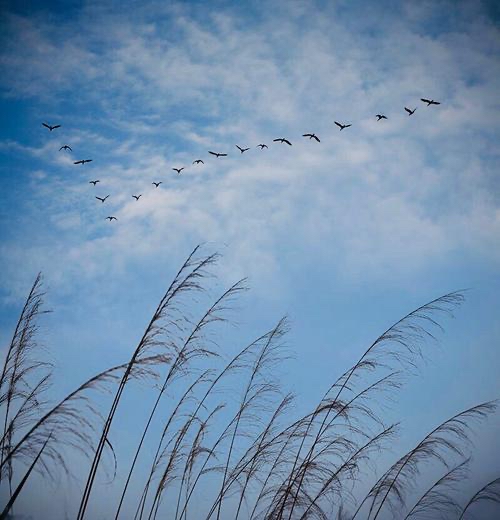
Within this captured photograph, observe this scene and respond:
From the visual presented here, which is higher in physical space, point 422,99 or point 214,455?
point 422,99

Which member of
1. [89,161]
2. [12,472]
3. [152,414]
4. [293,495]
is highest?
[89,161]

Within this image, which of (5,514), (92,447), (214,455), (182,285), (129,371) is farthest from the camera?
(214,455)

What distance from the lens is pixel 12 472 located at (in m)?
2.76

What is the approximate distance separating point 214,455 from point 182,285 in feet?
7.57

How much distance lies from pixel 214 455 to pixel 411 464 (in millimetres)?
2267

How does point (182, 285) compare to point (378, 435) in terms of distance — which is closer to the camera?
point (182, 285)

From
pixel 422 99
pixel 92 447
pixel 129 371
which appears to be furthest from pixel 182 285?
pixel 422 99

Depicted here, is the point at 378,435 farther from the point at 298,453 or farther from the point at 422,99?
the point at 422,99

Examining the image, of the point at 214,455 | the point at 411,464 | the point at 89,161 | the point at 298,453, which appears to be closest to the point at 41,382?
the point at 214,455

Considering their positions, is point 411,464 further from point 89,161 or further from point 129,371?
point 89,161

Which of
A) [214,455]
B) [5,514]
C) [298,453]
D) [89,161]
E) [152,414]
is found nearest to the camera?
[5,514]

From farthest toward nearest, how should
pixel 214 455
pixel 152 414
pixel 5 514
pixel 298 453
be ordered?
pixel 214 455 → pixel 298 453 → pixel 152 414 → pixel 5 514

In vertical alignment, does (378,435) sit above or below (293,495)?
above

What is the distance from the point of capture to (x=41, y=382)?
346cm
